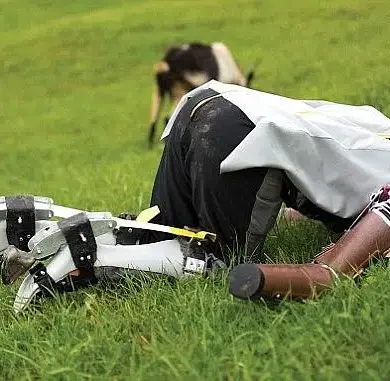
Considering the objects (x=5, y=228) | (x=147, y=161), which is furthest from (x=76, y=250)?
(x=147, y=161)

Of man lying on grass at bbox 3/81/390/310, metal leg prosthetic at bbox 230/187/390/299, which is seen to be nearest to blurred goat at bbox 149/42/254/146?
man lying on grass at bbox 3/81/390/310

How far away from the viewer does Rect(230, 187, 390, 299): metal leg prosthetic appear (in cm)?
222

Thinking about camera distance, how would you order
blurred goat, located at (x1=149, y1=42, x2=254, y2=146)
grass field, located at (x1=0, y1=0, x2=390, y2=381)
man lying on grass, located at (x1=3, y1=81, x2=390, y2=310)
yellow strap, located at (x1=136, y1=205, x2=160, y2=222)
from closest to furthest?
grass field, located at (x1=0, y1=0, x2=390, y2=381)
man lying on grass, located at (x1=3, y1=81, x2=390, y2=310)
yellow strap, located at (x1=136, y1=205, x2=160, y2=222)
blurred goat, located at (x1=149, y1=42, x2=254, y2=146)

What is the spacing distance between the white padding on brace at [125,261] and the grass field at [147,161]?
0.24 ft

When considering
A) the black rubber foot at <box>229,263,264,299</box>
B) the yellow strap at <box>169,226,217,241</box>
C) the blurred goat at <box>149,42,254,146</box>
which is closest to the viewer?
the black rubber foot at <box>229,263,264,299</box>

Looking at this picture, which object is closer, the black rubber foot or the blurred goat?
the black rubber foot

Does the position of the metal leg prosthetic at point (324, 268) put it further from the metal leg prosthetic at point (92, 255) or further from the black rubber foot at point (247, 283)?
the metal leg prosthetic at point (92, 255)

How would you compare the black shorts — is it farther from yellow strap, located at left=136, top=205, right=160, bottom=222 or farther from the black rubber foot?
the black rubber foot

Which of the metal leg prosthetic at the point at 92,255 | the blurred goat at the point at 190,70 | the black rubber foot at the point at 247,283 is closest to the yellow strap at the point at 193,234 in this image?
the metal leg prosthetic at the point at 92,255

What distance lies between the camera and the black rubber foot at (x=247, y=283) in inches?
86.7

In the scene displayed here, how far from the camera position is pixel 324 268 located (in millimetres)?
2420

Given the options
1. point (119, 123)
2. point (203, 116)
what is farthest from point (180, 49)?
point (203, 116)

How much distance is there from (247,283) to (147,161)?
4659mm

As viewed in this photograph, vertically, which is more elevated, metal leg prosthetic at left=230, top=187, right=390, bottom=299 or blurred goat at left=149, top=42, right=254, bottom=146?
metal leg prosthetic at left=230, top=187, right=390, bottom=299
